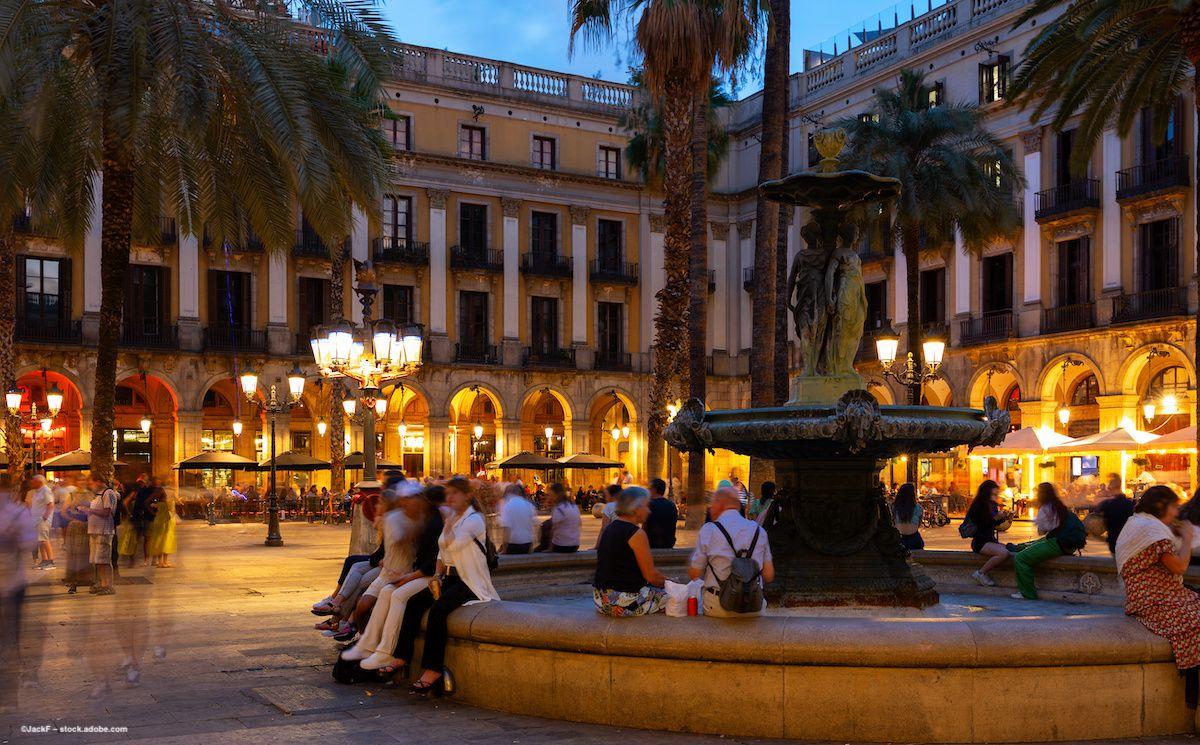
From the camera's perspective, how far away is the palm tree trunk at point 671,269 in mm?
24984

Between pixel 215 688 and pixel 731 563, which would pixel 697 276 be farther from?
pixel 731 563

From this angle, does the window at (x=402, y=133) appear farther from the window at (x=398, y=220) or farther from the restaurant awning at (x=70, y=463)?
the restaurant awning at (x=70, y=463)

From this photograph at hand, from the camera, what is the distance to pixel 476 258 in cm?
4562

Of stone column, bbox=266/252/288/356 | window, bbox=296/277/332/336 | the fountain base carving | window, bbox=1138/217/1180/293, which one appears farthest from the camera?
window, bbox=296/277/332/336

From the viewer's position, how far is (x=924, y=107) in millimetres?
32062

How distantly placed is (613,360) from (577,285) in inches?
123

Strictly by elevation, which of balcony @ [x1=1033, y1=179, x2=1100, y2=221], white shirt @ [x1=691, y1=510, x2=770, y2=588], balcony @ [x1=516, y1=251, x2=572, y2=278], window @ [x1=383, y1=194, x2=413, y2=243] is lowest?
white shirt @ [x1=691, y1=510, x2=770, y2=588]

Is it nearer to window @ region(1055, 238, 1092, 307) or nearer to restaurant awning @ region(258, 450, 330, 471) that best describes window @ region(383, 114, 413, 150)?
restaurant awning @ region(258, 450, 330, 471)

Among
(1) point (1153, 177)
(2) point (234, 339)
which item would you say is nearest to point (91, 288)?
(2) point (234, 339)

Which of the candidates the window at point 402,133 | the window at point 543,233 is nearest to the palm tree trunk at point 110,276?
the window at point 402,133

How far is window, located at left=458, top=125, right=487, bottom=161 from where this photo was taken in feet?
149

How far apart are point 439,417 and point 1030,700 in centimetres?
3837

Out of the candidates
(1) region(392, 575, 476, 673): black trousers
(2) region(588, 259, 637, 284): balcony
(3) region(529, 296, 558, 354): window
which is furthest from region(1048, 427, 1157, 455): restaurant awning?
(1) region(392, 575, 476, 673): black trousers

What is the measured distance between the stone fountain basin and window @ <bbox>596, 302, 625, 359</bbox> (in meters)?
40.5
